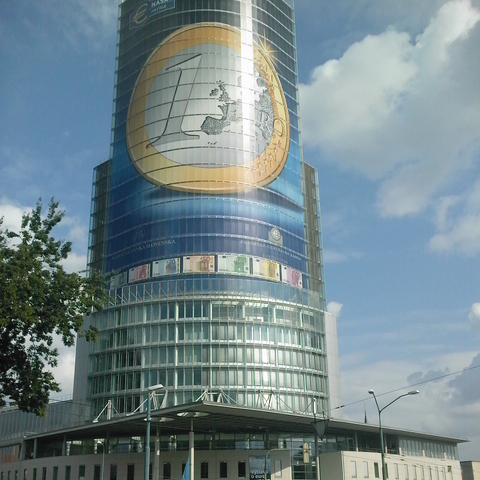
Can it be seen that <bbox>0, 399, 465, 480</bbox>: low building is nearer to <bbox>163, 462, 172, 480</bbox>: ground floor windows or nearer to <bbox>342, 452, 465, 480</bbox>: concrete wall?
<bbox>163, 462, 172, 480</bbox>: ground floor windows

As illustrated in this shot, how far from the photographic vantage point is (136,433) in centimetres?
9269

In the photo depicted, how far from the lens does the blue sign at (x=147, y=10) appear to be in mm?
119250

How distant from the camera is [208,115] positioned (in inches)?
4338

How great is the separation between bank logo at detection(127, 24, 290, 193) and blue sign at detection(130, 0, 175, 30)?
7.01m

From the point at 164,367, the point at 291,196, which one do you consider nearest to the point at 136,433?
the point at 164,367

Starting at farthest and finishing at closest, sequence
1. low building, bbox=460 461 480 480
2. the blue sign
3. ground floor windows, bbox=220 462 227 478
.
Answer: low building, bbox=460 461 480 480
the blue sign
ground floor windows, bbox=220 462 227 478

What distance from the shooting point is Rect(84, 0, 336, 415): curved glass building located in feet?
330

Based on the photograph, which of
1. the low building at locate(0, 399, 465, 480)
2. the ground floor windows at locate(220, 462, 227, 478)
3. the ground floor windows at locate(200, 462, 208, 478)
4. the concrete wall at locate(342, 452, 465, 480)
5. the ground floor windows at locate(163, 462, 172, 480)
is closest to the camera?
the low building at locate(0, 399, 465, 480)

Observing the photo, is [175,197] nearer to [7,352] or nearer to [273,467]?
[273,467]

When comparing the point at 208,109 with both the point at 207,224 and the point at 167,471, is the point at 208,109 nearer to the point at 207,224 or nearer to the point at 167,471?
the point at 207,224

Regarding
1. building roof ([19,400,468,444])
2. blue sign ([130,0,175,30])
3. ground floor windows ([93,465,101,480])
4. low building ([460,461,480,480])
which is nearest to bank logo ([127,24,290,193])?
blue sign ([130,0,175,30])

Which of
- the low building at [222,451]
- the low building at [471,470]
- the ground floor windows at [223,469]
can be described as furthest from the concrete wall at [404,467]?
the low building at [471,470]

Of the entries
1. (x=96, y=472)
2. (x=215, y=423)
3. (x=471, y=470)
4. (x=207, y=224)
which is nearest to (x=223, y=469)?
(x=215, y=423)

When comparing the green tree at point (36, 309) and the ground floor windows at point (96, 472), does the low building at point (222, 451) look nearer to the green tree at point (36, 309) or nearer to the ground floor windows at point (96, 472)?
the ground floor windows at point (96, 472)
